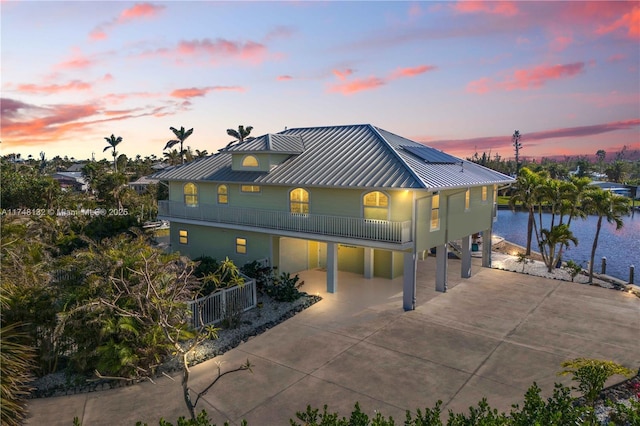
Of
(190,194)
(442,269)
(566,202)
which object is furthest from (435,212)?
(190,194)

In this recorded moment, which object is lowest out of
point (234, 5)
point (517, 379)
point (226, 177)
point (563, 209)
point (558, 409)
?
point (517, 379)

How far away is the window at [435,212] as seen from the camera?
1870 centimetres

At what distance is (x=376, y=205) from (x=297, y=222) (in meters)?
4.08

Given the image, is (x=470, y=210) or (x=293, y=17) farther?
(x=470, y=210)

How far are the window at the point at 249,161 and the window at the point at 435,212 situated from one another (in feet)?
32.6

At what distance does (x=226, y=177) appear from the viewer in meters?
23.1

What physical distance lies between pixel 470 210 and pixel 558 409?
53.3ft

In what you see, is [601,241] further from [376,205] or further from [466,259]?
[376,205]

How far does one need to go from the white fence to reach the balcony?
4.49 meters

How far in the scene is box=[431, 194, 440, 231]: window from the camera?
61.4 feet

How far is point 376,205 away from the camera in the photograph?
61.1 feet

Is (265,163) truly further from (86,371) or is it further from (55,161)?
(55,161)

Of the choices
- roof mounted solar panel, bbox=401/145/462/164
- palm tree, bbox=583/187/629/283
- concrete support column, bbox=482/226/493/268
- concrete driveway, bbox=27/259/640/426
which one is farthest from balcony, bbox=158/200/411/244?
palm tree, bbox=583/187/629/283

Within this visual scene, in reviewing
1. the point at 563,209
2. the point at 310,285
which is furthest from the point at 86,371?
the point at 563,209
